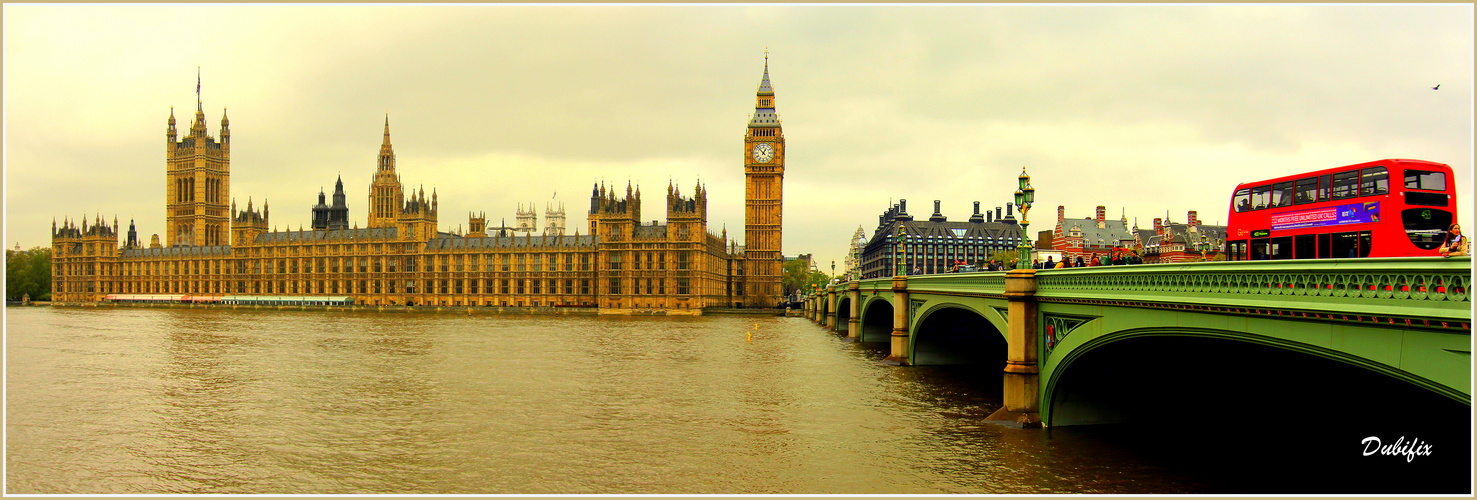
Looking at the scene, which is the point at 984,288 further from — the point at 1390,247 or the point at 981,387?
the point at 1390,247

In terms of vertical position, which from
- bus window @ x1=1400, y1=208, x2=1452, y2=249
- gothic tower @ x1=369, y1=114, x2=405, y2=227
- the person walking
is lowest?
the person walking

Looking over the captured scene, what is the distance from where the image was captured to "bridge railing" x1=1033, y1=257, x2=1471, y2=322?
10.1 m

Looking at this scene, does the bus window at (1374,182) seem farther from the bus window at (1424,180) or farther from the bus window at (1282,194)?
the bus window at (1282,194)

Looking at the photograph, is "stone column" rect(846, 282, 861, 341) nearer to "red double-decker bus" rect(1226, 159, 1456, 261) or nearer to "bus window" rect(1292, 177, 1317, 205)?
"red double-decker bus" rect(1226, 159, 1456, 261)

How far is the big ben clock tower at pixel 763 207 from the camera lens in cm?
13525

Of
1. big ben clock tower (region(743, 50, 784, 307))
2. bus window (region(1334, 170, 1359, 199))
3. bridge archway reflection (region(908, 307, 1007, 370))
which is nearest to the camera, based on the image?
bus window (region(1334, 170, 1359, 199))

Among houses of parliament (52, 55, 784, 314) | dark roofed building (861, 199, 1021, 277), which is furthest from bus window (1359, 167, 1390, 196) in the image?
dark roofed building (861, 199, 1021, 277)

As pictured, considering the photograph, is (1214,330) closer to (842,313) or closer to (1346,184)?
(1346,184)

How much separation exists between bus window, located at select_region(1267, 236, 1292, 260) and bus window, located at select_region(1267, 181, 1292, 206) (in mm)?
826

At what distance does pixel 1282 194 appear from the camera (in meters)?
22.0

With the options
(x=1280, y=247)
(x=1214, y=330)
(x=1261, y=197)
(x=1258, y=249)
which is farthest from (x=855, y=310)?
(x=1214, y=330)

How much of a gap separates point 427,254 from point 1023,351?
123982mm

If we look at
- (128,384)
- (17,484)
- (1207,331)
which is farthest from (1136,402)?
(128,384)

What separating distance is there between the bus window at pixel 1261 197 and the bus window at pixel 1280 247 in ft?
2.99
